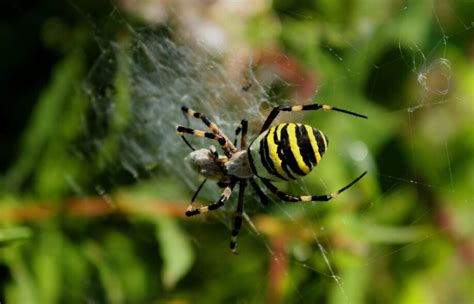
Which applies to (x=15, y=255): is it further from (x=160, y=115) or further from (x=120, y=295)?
(x=160, y=115)

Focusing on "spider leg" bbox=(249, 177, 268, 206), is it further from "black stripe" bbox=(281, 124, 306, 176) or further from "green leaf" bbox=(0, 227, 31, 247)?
"green leaf" bbox=(0, 227, 31, 247)

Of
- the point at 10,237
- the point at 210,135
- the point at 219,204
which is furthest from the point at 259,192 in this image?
the point at 10,237

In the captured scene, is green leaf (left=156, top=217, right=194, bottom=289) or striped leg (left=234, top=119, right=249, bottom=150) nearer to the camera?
green leaf (left=156, top=217, right=194, bottom=289)

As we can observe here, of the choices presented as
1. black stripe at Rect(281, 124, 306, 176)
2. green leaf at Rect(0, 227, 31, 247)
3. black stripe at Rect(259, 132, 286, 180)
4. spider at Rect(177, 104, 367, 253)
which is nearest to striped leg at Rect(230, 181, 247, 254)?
spider at Rect(177, 104, 367, 253)

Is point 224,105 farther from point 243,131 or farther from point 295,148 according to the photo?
point 295,148

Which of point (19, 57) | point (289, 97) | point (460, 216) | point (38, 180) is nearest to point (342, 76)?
point (289, 97)

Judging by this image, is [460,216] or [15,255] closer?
[460,216]

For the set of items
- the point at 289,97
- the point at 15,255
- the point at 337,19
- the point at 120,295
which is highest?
the point at 337,19
